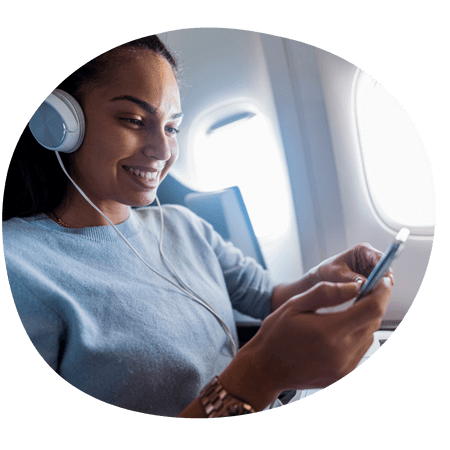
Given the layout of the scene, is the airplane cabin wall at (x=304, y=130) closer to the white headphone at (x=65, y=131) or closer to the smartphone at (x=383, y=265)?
the smartphone at (x=383, y=265)

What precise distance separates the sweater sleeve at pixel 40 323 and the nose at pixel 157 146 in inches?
15.3

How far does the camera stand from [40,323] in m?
0.81

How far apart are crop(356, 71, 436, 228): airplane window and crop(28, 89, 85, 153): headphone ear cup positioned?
663 mm

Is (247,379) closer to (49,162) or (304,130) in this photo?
(304,130)

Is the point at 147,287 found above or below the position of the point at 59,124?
below

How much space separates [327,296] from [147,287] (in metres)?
0.39

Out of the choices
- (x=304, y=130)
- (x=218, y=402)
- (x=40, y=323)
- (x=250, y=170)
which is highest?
(x=304, y=130)

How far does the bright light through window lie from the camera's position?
88cm

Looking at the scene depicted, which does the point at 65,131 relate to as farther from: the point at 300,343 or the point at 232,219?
the point at 300,343

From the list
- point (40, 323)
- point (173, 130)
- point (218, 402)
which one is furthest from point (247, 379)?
point (173, 130)

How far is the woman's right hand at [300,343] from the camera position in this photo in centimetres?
83

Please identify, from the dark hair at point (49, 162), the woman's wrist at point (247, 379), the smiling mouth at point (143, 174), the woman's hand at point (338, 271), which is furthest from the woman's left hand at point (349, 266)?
the dark hair at point (49, 162)

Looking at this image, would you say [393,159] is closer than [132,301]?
No

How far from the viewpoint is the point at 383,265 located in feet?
2.83
